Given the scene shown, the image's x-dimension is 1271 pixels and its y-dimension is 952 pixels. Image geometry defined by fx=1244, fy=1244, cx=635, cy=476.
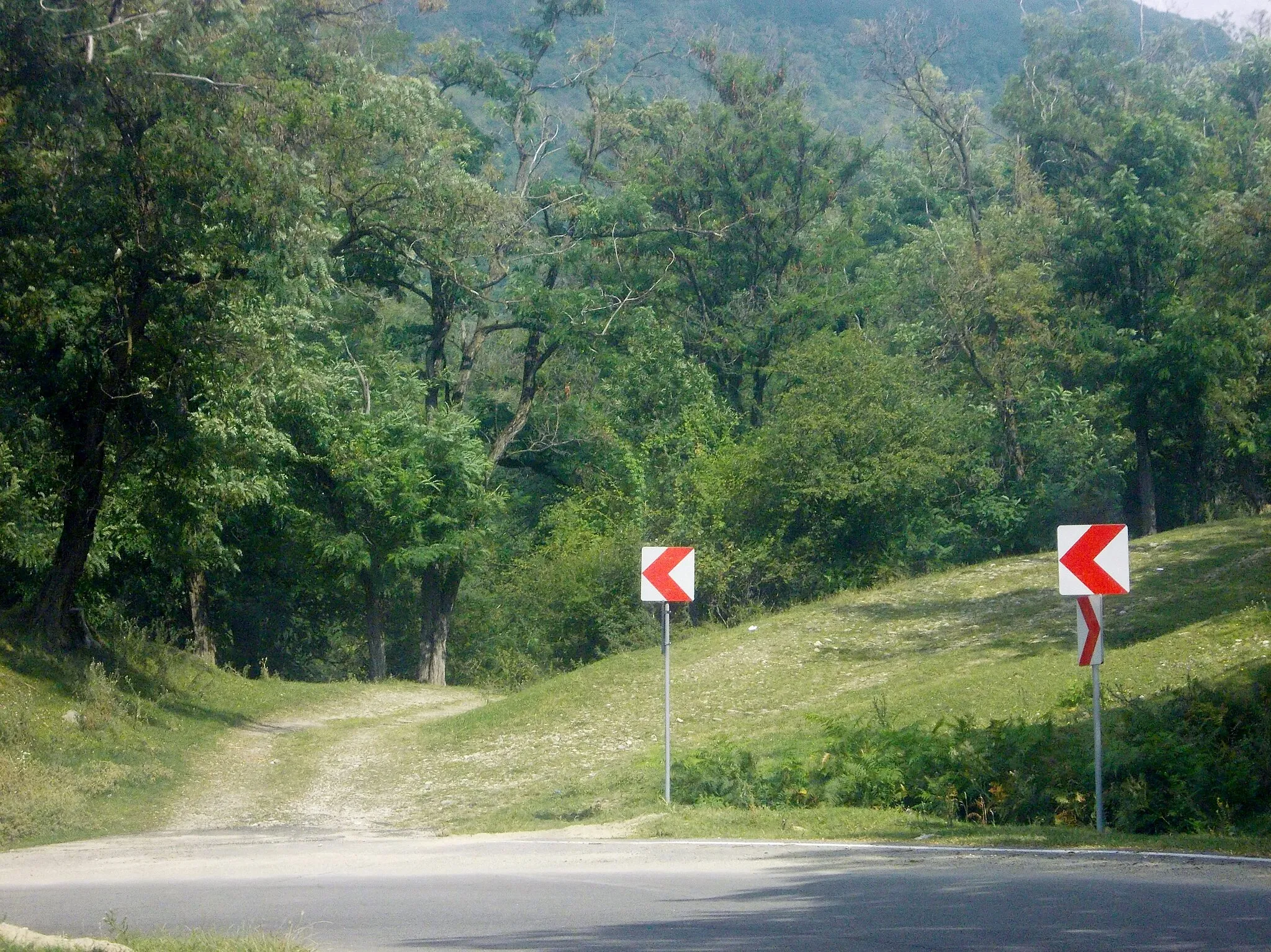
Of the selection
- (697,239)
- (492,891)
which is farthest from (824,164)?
(492,891)

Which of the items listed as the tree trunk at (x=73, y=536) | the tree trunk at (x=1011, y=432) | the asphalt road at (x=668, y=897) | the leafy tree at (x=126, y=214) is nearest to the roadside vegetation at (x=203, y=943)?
the asphalt road at (x=668, y=897)

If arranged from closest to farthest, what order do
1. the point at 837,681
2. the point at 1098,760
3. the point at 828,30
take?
the point at 1098,760 < the point at 837,681 < the point at 828,30

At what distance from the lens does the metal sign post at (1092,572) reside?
12.3 meters

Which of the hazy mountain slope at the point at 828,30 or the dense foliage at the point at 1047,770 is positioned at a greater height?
the hazy mountain slope at the point at 828,30

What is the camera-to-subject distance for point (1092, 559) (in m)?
12.4

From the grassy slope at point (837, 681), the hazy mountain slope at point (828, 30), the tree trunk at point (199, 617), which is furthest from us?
the hazy mountain slope at point (828, 30)

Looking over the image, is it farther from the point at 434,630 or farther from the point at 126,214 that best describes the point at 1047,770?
the point at 434,630

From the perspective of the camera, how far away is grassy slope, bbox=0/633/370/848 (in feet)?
48.7

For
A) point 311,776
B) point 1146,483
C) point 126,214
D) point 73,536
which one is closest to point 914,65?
point 1146,483

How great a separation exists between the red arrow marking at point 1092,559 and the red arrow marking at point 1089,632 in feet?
0.61

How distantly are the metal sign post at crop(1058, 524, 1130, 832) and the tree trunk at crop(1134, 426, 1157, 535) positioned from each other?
27.4 metres

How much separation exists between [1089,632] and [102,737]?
1483 cm

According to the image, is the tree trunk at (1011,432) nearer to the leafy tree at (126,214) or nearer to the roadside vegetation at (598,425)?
the roadside vegetation at (598,425)

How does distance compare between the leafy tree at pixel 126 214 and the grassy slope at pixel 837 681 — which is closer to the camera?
the grassy slope at pixel 837 681
